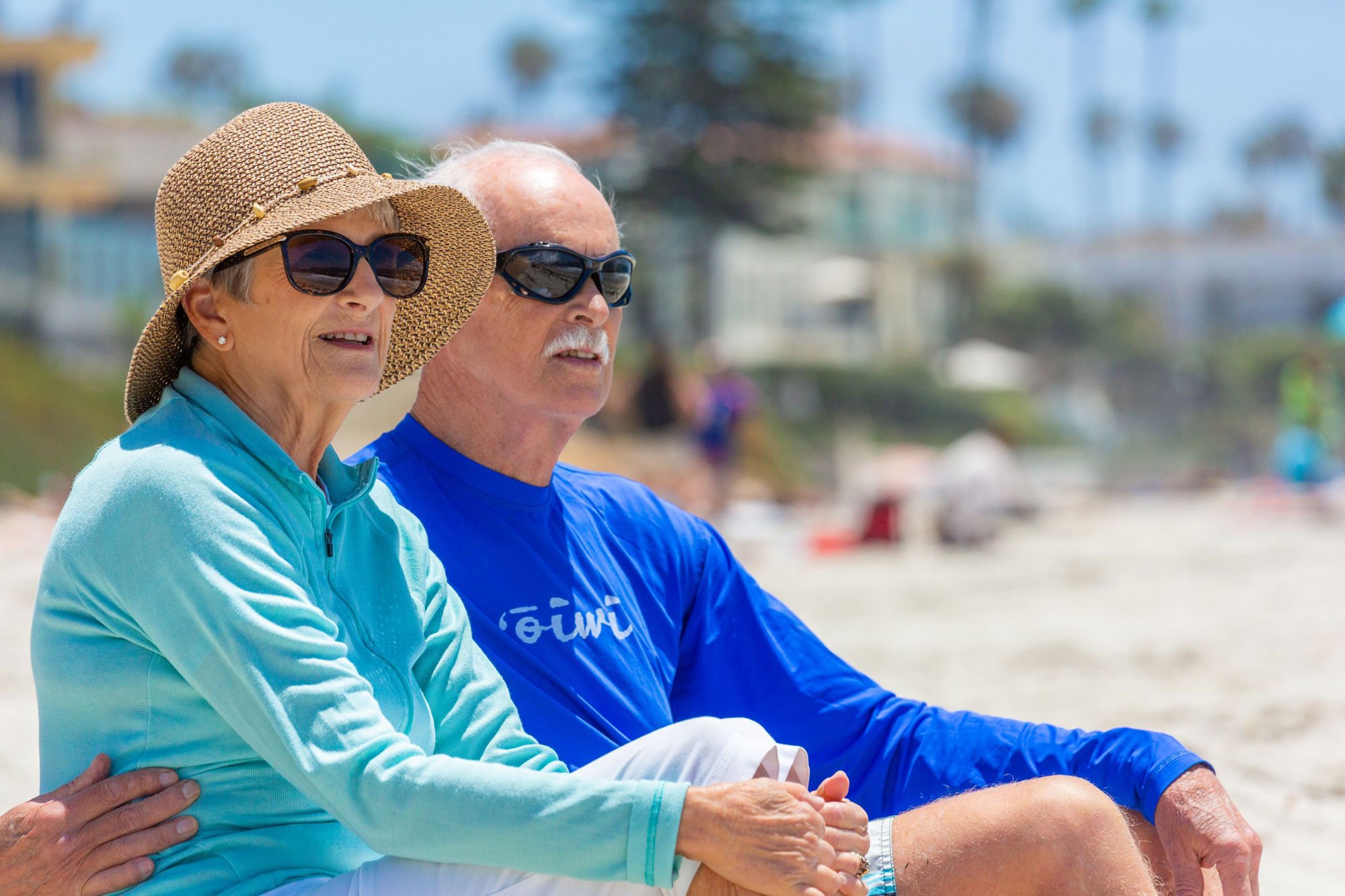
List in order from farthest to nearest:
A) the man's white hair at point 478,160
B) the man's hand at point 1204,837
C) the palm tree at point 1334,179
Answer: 1. the palm tree at point 1334,179
2. the man's white hair at point 478,160
3. the man's hand at point 1204,837

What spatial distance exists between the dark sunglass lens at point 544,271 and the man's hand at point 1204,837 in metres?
1.38

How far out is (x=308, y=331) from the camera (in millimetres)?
1938

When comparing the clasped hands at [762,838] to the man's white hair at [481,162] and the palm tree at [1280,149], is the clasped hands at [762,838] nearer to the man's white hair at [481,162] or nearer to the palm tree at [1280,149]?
the man's white hair at [481,162]

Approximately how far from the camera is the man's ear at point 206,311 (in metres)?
1.91

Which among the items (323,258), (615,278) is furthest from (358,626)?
(615,278)

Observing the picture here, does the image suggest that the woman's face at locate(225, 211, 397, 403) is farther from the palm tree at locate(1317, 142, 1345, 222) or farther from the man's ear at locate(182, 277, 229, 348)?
the palm tree at locate(1317, 142, 1345, 222)

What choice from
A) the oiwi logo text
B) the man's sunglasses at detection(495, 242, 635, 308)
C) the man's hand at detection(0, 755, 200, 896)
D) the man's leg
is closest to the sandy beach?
the man's leg

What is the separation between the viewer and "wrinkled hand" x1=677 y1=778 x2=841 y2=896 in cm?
168

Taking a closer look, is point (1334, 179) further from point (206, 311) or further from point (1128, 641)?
point (206, 311)

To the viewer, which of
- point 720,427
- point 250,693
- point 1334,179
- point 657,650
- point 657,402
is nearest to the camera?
point 250,693

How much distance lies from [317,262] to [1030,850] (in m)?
1.23

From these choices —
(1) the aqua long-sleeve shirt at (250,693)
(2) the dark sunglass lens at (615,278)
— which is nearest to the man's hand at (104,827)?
(1) the aqua long-sleeve shirt at (250,693)

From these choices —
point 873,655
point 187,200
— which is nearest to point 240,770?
point 187,200

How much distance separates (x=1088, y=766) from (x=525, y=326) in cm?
127
